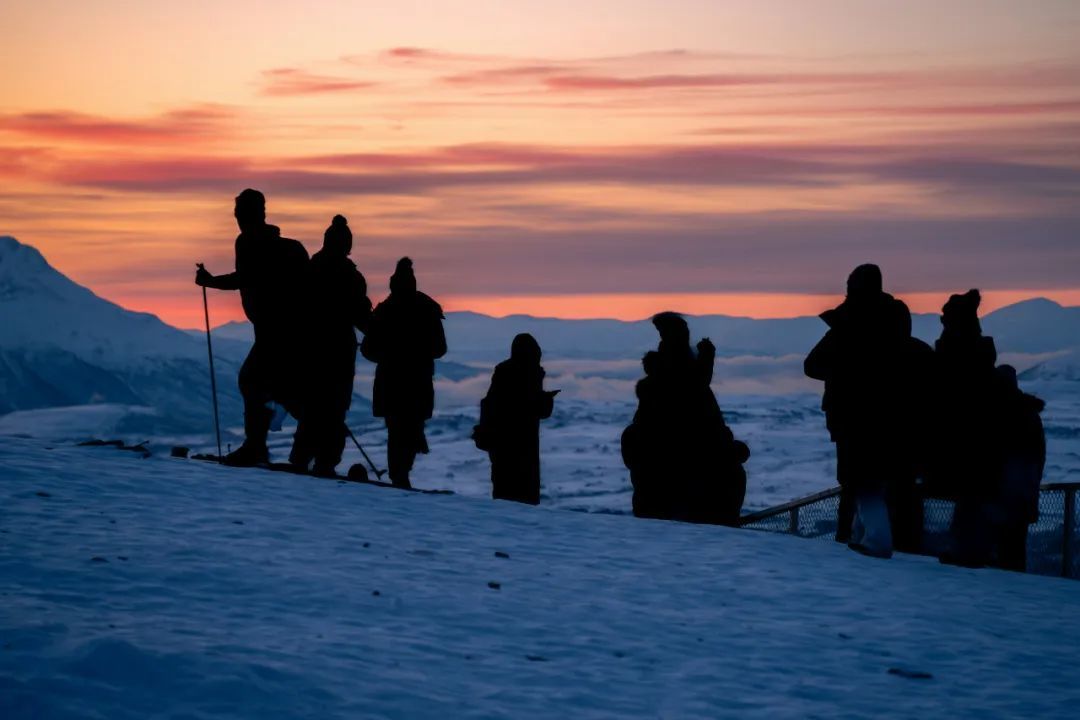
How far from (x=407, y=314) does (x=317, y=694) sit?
6.88 metres

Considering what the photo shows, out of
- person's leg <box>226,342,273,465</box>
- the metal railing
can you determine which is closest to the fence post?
the metal railing

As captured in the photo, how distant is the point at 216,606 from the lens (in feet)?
21.2

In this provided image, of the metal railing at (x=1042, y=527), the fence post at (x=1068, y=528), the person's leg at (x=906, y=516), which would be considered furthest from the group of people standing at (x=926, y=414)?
the fence post at (x=1068, y=528)

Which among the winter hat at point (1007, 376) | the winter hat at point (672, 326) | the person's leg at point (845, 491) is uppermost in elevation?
the winter hat at point (672, 326)

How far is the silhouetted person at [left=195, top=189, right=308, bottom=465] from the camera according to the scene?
10.7 metres

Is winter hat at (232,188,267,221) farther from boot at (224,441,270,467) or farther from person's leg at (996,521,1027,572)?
person's leg at (996,521,1027,572)

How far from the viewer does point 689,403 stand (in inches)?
417

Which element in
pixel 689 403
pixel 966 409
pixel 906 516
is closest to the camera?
pixel 966 409

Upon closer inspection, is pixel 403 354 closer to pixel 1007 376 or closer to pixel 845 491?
pixel 845 491


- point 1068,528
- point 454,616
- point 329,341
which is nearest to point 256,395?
point 329,341

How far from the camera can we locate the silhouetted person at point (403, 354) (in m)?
12.0

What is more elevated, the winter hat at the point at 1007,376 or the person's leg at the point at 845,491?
the winter hat at the point at 1007,376

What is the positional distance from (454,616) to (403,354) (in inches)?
212

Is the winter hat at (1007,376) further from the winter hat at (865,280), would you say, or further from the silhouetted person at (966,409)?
the winter hat at (865,280)
